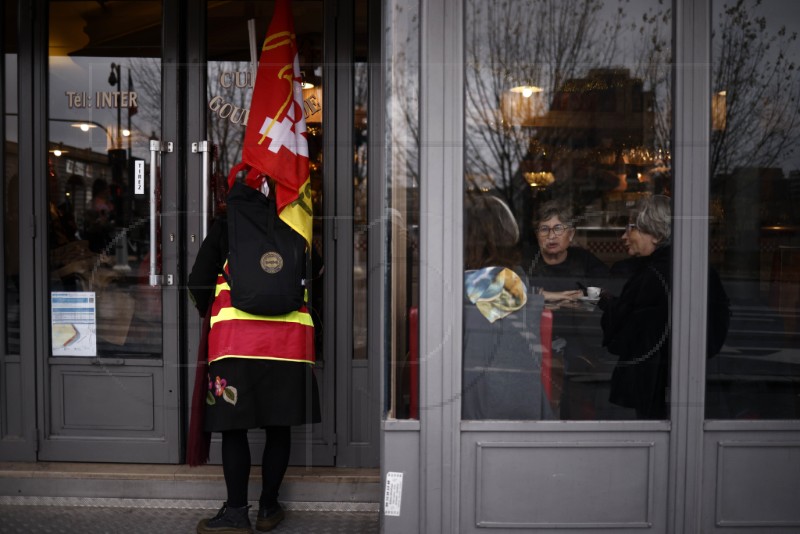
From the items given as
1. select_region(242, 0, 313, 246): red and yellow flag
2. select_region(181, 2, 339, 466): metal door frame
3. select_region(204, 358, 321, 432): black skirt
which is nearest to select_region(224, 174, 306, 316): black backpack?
select_region(242, 0, 313, 246): red and yellow flag

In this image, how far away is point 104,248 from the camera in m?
4.28

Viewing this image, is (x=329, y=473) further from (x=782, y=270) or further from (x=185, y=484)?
(x=782, y=270)

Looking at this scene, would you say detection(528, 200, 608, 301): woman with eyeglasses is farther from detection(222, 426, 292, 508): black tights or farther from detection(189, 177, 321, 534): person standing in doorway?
detection(222, 426, 292, 508): black tights

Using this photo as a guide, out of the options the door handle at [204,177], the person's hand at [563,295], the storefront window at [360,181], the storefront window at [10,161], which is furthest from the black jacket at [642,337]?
the storefront window at [10,161]

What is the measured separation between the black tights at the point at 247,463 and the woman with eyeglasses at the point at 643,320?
158 centimetres

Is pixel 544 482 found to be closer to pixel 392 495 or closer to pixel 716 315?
pixel 392 495

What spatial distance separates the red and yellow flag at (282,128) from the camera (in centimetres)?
359

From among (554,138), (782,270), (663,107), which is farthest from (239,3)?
(782,270)

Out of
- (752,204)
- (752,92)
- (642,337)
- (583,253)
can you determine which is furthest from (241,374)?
(752,92)

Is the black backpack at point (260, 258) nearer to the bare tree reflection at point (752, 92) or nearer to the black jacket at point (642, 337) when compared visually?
the black jacket at point (642, 337)

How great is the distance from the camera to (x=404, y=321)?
3.27m

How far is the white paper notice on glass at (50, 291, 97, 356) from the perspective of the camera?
427 centimetres

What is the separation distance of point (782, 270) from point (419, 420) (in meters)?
1.74

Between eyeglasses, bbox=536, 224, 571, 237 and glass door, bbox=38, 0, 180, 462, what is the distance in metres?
2.07
